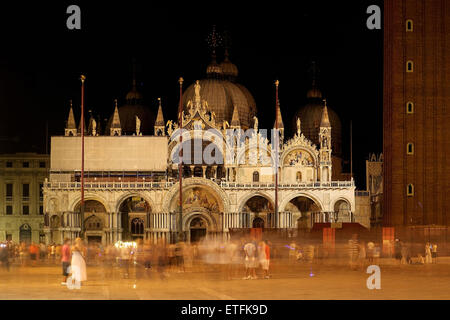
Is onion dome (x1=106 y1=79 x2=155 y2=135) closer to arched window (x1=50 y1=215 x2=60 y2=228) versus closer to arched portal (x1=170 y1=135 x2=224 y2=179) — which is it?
arched portal (x1=170 y1=135 x2=224 y2=179)

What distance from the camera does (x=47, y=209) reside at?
90.6m

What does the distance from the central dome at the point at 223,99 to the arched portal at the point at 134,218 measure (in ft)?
41.7

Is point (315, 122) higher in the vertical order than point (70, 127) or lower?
higher

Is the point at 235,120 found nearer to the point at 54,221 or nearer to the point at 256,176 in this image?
the point at 256,176

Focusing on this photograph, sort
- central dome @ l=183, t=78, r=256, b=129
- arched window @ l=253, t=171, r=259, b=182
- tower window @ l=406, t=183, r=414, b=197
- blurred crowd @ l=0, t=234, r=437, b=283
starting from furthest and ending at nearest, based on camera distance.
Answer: central dome @ l=183, t=78, r=256, b=129
arched window @ l=253, t=171, r=259, b=182
tower window @ l=406, t=183, r=414, b=197
blurred crowd @ l=0, t=234, r=437, b=283

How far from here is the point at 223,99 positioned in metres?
105

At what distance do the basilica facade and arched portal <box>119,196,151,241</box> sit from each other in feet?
0.34

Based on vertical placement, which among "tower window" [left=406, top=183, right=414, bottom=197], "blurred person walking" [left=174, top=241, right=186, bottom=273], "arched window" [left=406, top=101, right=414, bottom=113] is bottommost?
"blurred person walking" [left=174, top=241, right=186, bottom=273]

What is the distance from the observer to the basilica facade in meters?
90.0

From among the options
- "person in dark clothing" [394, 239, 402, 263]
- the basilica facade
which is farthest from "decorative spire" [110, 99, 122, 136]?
"person in dark clothing" [394, 239, 402, 263]

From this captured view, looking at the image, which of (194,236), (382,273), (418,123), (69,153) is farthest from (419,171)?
(69,153)

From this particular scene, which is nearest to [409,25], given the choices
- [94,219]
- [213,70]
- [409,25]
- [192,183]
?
[409,25]

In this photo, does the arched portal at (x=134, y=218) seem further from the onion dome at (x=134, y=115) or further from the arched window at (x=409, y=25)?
the arched window at (x=409, y=25)

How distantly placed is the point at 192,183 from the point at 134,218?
9.30 m
